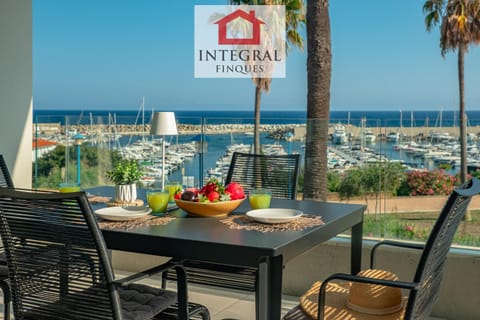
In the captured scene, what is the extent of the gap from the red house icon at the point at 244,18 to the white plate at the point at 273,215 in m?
11.5

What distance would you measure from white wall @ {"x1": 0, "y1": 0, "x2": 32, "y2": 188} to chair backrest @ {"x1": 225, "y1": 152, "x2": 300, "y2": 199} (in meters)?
1.76

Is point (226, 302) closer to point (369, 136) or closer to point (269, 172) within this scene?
point (269, 172)

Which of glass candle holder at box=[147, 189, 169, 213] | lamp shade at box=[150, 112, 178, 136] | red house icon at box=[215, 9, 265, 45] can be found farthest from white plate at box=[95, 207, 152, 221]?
red house icon at box=[215, 9, 265, 45]

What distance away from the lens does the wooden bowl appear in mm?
2336

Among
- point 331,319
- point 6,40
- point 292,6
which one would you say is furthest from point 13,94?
point 292,6

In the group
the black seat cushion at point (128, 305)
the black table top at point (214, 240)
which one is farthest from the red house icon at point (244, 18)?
the black seat cushion at point (128, 305)

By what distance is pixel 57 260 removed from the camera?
182 cm

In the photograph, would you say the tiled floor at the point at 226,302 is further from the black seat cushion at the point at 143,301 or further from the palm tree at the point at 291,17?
the palm tree at the point at 291,17

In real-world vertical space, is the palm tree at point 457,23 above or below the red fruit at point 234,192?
above

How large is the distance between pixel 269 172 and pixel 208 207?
103 cm

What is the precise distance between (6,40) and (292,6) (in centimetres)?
943

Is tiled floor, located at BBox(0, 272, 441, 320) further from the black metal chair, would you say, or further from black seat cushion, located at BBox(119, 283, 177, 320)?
black seat cushion, located at BBox(119, 283, 177, 320)

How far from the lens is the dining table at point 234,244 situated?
6.09 ft

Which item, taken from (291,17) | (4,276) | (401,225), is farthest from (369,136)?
(291,17)
